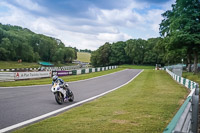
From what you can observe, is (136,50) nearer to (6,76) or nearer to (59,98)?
(6,76)

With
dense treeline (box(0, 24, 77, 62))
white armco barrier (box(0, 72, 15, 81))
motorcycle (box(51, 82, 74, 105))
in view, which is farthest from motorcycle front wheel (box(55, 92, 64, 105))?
dense treeline (box(0, 24, 77, 62))

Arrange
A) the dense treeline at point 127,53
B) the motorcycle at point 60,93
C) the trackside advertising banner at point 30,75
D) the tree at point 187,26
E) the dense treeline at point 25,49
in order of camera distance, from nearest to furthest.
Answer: the motorcycle at point 60,93
the trackside advertising banner at point 30,75
the tree at point 187,26
the dense treeline at point 25,49
the dense treeline at point 127,53

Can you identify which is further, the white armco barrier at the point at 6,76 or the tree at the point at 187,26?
the tree at the point at 187,26

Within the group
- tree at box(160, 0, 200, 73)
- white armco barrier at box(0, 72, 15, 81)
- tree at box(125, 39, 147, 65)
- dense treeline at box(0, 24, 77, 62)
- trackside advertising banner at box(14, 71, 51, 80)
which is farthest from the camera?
tree at box(125, 39, 147, 65)

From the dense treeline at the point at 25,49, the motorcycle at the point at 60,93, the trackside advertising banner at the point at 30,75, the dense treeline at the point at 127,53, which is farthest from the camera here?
the dense treeline at the point at 127,53

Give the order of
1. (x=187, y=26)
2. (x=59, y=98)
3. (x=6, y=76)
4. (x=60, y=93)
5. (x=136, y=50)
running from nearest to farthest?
(x=59, y=98) → (x=60, y=93) → (x=6, y=76) → (x=187, y=26) → (x=136, y=50)

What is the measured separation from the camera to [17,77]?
24.6 metres

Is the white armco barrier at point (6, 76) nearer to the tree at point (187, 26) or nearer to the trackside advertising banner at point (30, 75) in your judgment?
the trackside advertising banner at point (30, 75)

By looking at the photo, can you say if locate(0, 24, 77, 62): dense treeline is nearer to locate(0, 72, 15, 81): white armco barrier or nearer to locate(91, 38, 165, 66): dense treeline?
locate(91, 38, 165, 66): dense treeline

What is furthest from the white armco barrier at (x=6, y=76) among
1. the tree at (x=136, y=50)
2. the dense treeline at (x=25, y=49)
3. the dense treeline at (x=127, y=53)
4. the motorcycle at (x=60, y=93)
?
the tree at (x=136, y=50)

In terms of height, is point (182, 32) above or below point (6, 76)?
above

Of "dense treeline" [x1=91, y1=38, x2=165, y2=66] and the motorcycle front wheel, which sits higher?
"dense treeline" [x1=91, y1=38, x2=165, y2=66]

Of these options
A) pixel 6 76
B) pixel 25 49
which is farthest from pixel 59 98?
pixel 25 49

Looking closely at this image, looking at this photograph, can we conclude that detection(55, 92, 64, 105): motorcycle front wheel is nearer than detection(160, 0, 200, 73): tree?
Yes
